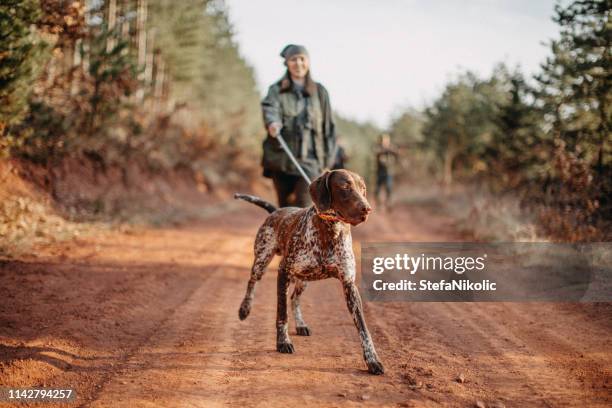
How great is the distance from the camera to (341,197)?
3189 millimetres

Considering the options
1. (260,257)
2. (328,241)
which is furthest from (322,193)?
(260,257)

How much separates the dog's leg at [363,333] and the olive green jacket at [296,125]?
70.3 inches

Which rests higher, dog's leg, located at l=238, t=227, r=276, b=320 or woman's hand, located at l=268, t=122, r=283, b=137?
woman's hand, located at l=268, t=122, r=283, b=137

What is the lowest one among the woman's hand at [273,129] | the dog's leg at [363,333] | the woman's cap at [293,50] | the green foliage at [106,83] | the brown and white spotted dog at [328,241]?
the dog's leg at [363,333]

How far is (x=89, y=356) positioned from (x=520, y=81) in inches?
554

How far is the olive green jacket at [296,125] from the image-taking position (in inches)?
192

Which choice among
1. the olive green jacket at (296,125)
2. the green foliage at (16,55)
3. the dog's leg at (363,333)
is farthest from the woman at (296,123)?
the green foliage at (16,55)

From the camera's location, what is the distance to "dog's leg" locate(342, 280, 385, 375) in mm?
3225

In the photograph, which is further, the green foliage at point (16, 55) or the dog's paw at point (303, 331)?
the green foliage at point (16, 55)

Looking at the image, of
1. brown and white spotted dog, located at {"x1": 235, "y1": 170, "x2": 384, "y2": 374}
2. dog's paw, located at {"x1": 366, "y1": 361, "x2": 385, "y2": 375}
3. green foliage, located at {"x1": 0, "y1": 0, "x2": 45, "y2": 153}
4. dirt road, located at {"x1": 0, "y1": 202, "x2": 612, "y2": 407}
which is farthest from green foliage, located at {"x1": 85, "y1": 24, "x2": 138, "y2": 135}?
dog's paw, located at {"x1": 366, "y1": 361, "x2": 385, "y2": 375}

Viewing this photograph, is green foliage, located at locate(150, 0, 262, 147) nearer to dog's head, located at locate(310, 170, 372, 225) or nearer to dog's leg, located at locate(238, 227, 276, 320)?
dog's leg, located at locate(238, 227, 276, 320)

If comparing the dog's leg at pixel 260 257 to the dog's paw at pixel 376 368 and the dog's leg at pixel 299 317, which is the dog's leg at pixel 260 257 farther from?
the dog's paw at pixel 376 368

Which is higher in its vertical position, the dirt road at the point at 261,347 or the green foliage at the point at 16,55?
the green foliage at the point at 16,55

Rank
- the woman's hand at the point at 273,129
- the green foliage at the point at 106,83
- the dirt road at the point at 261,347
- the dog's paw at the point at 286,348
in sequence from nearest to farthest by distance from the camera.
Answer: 1. the dirt road at the point at 261,347
2. the dog's paw at the point at 286,348
3. the woman's hand at the point at 273,129
4. the green foliage at the point at 106,83
